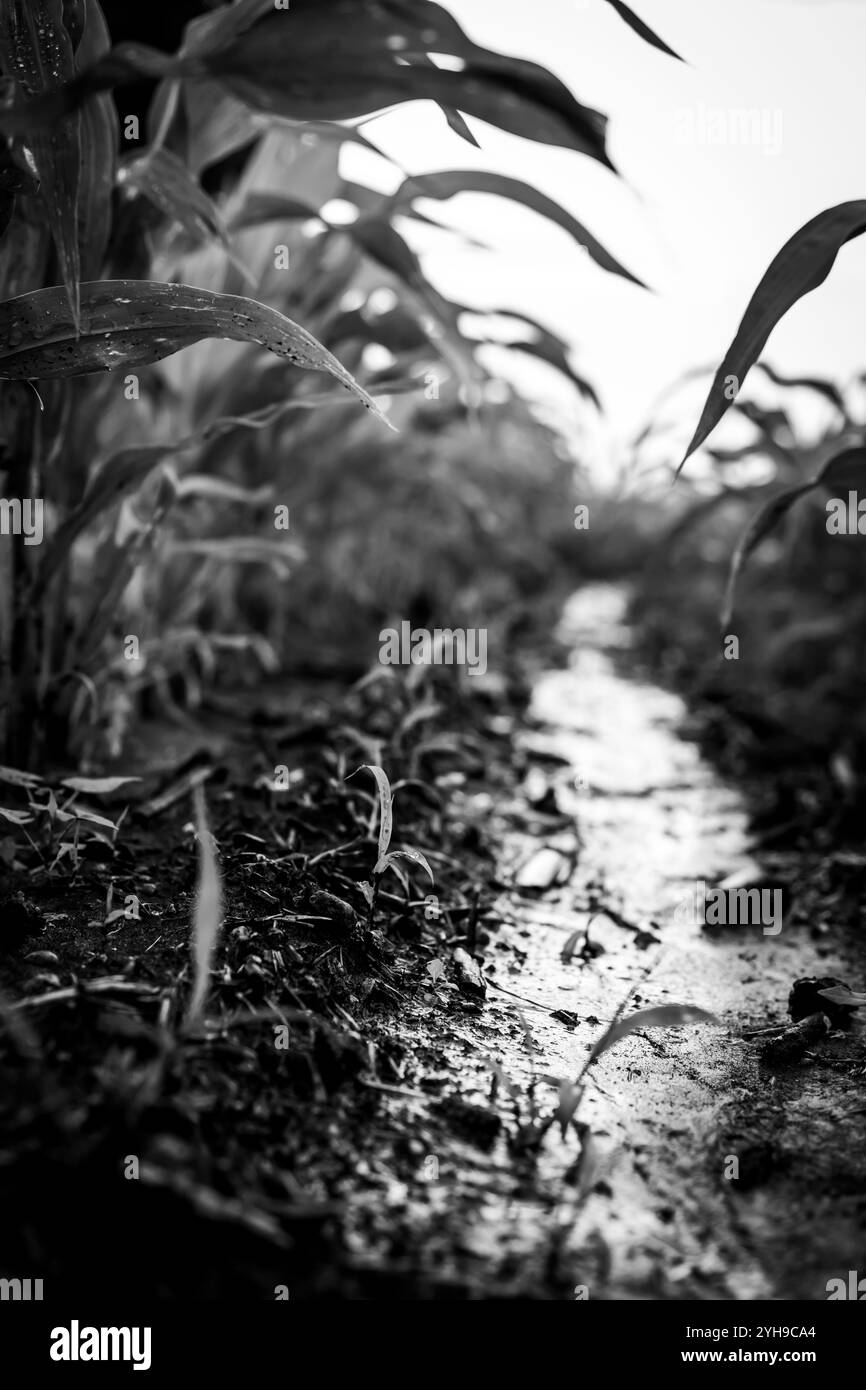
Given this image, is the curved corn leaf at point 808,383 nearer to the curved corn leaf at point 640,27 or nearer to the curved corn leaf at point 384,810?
the curved corn leaf at point 640,27

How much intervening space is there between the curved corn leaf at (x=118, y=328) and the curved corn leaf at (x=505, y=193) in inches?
11.8

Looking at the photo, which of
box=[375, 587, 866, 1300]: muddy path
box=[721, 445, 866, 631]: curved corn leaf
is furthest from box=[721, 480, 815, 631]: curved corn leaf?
box=[375, 587, 866, 1300]: muddy path

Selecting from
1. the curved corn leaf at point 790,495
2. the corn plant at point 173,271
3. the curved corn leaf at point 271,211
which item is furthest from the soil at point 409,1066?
the curved corn leaf at point 271,211

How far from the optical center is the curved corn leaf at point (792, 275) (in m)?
0.86

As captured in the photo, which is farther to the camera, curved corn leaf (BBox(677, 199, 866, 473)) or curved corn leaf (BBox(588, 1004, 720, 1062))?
curved corn leaf (BBox(677, 199, 866, 473))

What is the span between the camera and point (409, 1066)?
28.4 inches

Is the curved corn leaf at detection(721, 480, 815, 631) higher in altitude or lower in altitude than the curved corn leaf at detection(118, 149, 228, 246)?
lower

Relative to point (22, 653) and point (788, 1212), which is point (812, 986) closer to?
point (788, 1212)

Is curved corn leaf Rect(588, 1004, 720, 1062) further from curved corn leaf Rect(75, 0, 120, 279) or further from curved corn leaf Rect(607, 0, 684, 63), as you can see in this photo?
curved corn leaf Rect(75, 0, 120, 279)

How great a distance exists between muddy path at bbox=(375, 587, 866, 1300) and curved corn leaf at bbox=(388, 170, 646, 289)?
2.24 ft

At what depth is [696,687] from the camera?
2.53m

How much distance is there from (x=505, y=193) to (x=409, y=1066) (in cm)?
92

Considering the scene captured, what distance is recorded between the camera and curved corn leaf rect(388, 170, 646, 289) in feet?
3.08

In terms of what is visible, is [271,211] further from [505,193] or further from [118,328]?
[118,328]
